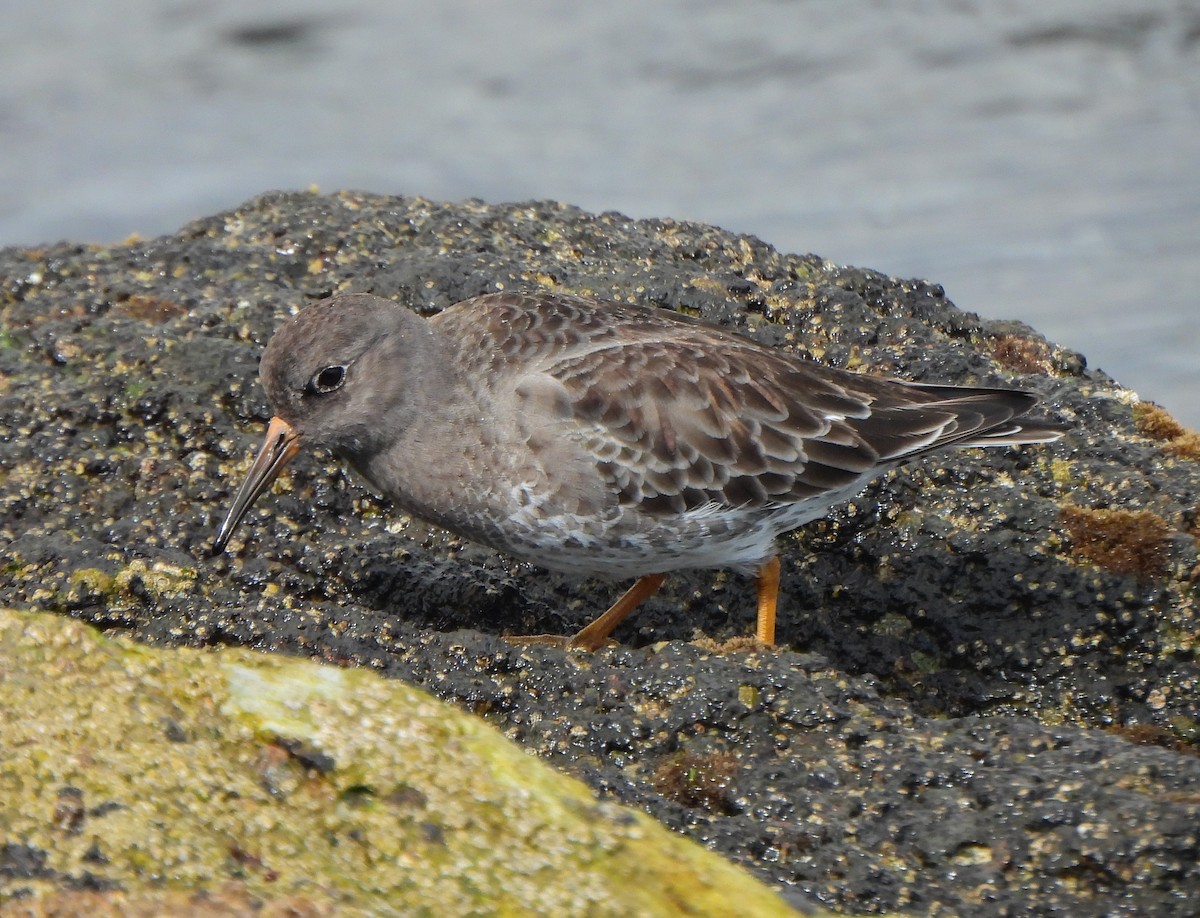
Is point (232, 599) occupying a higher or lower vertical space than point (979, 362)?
lower

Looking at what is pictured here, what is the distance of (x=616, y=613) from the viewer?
6.02m

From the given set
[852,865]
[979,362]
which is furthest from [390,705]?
[979,362]

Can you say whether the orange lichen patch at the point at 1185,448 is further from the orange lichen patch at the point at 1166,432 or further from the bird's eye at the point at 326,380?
the bird's eye at the point at 326,380

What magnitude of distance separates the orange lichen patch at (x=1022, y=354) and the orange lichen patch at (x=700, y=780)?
3462 millimetres

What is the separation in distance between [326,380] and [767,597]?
201cm

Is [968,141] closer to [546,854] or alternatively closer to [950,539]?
[950,539]

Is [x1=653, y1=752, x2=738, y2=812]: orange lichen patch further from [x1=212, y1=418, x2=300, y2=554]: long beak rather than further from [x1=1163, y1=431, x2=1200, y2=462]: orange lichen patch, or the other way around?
[x1=1163, y1=431, x2=1200, y2=462]: orange lichen patch

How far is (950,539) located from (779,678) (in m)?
1.65

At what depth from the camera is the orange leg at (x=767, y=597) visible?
5754 millimetres

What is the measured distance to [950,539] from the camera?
584 cm

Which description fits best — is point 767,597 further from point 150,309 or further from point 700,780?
point 150,309

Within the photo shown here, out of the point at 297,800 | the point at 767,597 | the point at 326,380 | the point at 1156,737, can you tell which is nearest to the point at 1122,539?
the point at 1156,737

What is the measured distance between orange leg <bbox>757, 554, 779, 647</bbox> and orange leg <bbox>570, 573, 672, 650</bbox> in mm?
21

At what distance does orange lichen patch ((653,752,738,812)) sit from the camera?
13.4 ft
